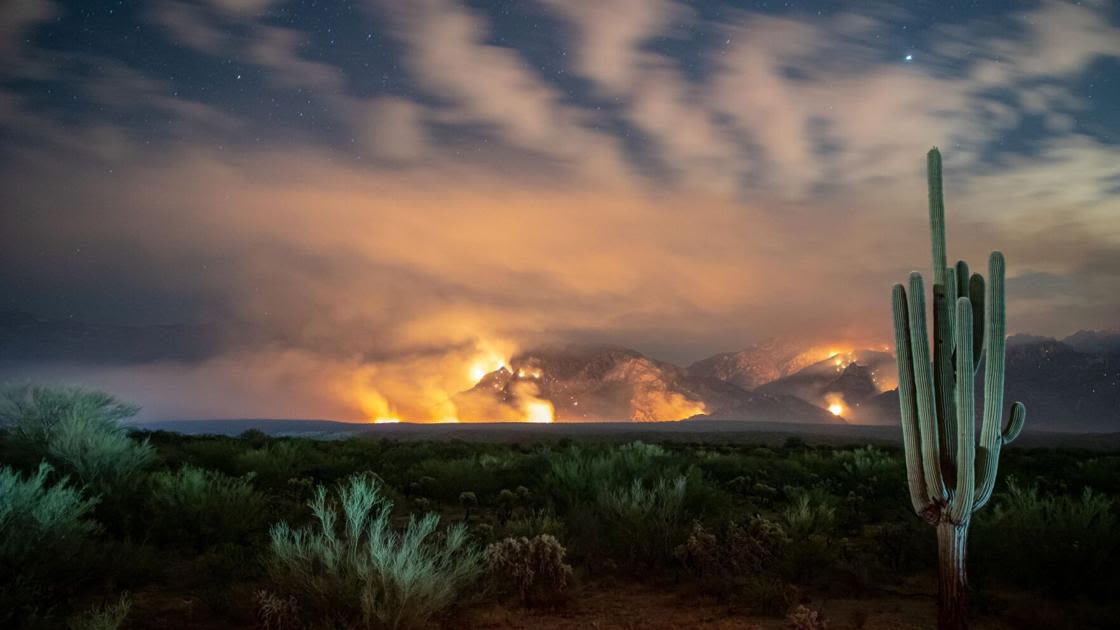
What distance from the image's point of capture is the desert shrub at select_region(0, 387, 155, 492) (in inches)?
498

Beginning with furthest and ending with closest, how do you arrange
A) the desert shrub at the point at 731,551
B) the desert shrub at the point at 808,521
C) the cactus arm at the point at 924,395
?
1. the desert shrub at the point at 808,521
2. the desert shrub at the point at 731,551
3. the cactus arm at the point at 924,395

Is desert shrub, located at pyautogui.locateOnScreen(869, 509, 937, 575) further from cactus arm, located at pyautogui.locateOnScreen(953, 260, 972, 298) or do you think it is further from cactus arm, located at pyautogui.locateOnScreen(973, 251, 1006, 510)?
cactus arm, located at pyautogui.locateOnScreen(953, 260, 972, 298)

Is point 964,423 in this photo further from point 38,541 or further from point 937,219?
point 38,541

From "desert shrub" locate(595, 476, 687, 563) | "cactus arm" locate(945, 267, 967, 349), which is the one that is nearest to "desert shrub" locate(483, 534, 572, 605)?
"desert shrub" locate(595, 476, 687, 563)

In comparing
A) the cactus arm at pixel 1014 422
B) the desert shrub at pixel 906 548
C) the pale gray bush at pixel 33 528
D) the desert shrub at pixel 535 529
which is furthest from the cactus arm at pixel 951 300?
the pale gray bush at pixel 33 528

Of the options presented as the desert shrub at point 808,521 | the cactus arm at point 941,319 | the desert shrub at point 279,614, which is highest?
the cactus arm at point 941,319

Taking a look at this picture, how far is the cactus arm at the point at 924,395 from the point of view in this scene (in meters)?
6.99

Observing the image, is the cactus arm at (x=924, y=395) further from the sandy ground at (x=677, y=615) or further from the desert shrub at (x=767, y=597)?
the desert shrub at (x=767, y=597)

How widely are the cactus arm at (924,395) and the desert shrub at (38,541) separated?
9.19 m

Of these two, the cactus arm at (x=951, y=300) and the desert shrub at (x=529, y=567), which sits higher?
the cactus arm at (x=951, y=300)

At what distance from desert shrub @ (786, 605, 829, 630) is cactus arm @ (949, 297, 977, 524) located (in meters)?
1.75

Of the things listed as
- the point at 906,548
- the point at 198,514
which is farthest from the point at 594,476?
the point at 198,514

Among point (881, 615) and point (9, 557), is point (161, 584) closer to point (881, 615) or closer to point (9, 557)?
point (9, 557)

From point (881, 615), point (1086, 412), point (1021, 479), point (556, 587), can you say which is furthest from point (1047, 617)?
point (1086, 412)
